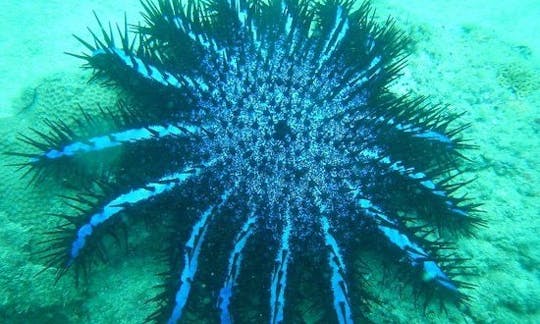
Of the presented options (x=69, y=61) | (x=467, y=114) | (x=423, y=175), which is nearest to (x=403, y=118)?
(x=423, y=175)

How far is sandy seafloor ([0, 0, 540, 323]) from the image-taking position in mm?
2785

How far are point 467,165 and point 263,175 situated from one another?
218 centimetres

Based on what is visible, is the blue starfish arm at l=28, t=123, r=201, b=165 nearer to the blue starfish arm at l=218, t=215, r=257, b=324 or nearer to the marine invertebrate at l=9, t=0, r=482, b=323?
the marine invertebrate at l=9, t=0, r=482, b=323

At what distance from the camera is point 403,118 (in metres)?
3.05

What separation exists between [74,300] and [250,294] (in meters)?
1.31

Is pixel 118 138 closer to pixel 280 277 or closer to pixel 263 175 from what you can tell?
pixel 263 175

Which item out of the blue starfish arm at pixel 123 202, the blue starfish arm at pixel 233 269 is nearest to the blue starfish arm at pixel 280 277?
the blue starfish arm at pixel 233 269

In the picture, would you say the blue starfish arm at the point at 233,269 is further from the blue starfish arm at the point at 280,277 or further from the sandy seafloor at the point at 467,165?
the sandy seafloor at the point at 467,165

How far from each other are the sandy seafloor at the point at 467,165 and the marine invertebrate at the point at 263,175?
10.8 inches

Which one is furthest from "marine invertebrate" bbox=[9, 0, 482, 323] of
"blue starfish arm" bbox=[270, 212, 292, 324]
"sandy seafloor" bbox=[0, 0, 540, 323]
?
"sandy seafloor" bbox=[0, 0, 540, 323]

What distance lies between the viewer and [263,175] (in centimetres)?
257

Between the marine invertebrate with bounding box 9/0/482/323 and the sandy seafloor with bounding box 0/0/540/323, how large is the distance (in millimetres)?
273

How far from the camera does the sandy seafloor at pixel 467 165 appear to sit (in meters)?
2.79

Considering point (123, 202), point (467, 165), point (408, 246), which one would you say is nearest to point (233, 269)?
point (123, 202)
